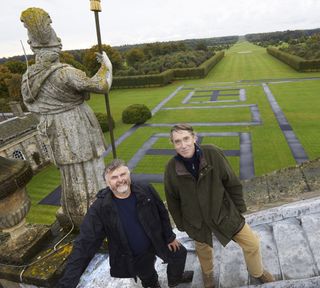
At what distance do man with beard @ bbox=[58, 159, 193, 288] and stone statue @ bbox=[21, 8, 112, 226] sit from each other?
89cm

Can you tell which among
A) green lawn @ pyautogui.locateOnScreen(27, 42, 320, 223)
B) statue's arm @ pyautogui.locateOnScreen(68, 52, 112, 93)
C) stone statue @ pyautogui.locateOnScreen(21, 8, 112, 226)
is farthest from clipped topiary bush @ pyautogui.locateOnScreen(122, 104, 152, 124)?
statue's arm @ pyautogui.locateOnScreen(68, 52, 112, 93)

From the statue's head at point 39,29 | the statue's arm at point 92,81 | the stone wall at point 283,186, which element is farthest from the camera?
the stone wall at point 283,186

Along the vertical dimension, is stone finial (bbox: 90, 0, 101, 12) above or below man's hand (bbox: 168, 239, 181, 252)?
above

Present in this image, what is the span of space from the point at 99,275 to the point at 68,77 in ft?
8.93

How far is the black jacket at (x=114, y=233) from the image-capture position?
10.0 feet

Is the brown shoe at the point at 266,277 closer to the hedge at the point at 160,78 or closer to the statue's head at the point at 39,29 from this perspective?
the statue's head at the point at 39,29

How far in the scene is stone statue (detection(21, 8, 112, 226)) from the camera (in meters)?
3.59

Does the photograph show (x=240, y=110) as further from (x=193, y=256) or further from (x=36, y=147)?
(x=193, y=256)

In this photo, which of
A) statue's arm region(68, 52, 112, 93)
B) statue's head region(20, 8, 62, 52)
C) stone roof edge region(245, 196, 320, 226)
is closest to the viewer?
statue's head region(20, 8, 62, 52)

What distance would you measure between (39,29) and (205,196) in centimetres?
273

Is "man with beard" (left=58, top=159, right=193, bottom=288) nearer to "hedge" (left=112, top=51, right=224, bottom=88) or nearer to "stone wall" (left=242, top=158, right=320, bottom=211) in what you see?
"stone wall" (left=242, top=158, right=320, bottom=211)

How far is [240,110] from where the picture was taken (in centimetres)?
2728

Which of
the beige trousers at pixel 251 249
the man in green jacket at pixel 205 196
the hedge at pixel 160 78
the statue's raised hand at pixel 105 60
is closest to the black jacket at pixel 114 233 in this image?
the man in green jacket at pixel 205 196

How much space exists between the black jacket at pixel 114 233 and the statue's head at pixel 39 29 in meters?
1.90
